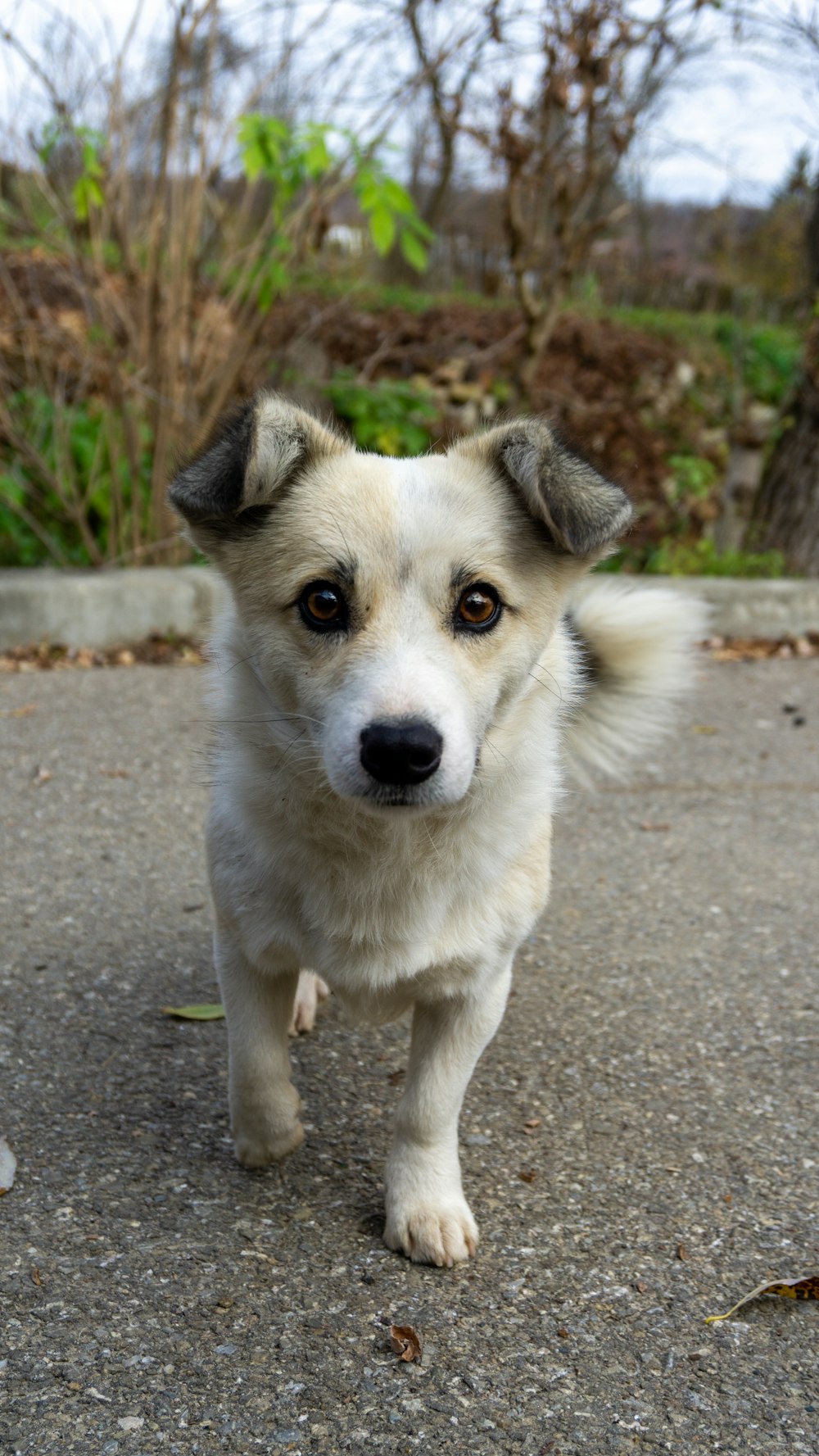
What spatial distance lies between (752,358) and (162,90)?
687cm

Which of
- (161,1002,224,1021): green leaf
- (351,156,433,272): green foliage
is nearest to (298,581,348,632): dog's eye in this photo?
(161,1002,224,1021): green leaf

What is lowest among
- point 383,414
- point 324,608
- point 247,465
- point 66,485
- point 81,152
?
point 66,485

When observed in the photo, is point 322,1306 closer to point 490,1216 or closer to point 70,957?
point 490,1216

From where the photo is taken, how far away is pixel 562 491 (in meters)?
2.19

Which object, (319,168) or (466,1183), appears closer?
(466,1183)

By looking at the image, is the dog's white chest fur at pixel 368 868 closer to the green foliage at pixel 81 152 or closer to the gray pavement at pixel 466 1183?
the gray pavement at pixel 466 1183

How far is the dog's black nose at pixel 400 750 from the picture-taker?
1.92 metres

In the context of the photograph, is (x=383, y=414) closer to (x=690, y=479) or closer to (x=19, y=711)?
(x=690, y=479)

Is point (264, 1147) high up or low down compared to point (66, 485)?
down

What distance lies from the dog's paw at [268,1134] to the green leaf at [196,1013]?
0.59m

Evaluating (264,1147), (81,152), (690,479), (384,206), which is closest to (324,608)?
(264,1147)

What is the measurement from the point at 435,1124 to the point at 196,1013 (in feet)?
3.17

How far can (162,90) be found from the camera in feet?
20.6

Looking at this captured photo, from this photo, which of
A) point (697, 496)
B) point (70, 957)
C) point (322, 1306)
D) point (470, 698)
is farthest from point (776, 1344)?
point (697, 496)
